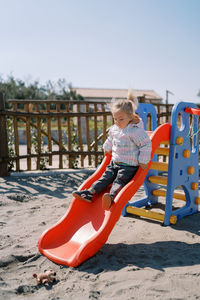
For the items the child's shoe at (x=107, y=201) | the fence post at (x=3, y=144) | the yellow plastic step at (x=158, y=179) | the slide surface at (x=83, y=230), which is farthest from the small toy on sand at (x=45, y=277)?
the fence post at (x=3, y=144)

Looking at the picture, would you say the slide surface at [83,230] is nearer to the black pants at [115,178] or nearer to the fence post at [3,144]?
the black pants at [115,178]

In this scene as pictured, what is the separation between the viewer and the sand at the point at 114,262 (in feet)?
7.71

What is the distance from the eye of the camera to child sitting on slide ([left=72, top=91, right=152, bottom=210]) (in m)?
3.30

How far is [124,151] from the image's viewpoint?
3.43 m

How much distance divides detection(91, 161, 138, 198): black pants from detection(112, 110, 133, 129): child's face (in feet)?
1.52

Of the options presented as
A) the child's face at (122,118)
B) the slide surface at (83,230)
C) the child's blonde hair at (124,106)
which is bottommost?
the slide surface at (83,230)

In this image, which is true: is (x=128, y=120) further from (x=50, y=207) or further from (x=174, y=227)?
(x=50, y=207)

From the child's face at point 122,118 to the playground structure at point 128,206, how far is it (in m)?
0.45

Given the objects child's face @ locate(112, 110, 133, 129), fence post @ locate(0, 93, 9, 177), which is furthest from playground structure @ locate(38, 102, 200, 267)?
fence post @ locate(0, 93, 9, 177)

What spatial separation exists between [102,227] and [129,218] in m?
1.25

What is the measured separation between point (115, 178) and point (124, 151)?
0.32 m

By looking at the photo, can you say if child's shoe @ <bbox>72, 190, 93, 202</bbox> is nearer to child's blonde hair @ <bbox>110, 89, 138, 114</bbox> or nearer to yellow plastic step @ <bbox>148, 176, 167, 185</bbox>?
child's blonde hair @ <bbox>110, 89, 138, 114</bbox>

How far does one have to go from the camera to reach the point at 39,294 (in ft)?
7.74

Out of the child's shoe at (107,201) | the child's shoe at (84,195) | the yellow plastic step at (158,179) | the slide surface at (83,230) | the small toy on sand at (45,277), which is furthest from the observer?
the yellow plastic step at (158,179)
